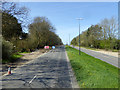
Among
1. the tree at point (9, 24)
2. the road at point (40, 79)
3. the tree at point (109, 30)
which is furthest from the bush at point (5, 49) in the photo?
the tree at point (109, 30)

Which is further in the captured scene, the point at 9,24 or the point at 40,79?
the point at 9,24

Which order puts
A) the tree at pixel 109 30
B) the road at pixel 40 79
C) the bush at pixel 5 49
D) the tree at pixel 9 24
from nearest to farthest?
1. the road at pixel 40 79
2. the tree at pixel 9 24
3. the bush at pixel 5 49
4. the tree at pixel 109 30

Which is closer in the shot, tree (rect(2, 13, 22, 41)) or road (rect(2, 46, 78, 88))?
road (rect(2, 46, 78, 88))

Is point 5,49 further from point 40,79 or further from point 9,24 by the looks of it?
point 40,79

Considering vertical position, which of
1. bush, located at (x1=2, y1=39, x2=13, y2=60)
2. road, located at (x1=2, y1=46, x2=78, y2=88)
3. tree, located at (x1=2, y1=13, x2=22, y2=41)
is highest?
tree, located at (x1=2, y1=13, x2=22, y2=41)

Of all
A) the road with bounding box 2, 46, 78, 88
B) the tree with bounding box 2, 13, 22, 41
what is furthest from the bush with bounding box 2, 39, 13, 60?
the road with bounding box 2, 46, 78, 88

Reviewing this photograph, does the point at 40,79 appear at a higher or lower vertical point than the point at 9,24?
lower

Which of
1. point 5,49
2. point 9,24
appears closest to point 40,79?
point 9,24

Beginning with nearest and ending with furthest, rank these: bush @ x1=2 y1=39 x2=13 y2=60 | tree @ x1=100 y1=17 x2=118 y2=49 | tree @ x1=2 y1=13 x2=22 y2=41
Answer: tree @ x1=2 y1=13 x2=22 y2=41, bush @ x1=2 y1=39 x2=13 y2=60, tree @ x1=100 y1=17 x2=118 y2=49

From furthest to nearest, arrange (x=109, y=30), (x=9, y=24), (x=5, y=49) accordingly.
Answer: (x=109, y=30)
(x=5, y=49)
(x=9, y=24)

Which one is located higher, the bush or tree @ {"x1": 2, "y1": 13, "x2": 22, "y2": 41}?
tree @ {"x1": 2, "y1": 13, "x2": 22, "y2": 41}

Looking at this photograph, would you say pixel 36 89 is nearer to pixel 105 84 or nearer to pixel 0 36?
pixel 105 84

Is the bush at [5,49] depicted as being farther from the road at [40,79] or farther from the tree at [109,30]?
the tree at [109,30]

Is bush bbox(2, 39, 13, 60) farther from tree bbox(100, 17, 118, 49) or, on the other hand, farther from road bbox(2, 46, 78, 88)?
tree bbox(100, 17, 118, 49)
